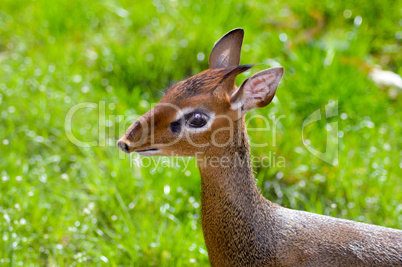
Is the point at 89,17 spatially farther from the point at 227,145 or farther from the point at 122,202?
the point at 227,145

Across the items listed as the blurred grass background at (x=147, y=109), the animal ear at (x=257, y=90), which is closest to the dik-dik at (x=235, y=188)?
the animal ear at (x=257, y=90)

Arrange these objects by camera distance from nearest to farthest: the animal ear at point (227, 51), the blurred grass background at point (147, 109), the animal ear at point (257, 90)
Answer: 1. the animal ear at point (257, 90)
2. the animal ear at point (227, 51)
3. the blurred grass background at point (147, 109)

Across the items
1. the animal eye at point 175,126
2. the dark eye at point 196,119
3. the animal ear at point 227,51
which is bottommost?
the animal eye at point 175,126

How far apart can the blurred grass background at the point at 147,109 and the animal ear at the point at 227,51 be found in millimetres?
1052

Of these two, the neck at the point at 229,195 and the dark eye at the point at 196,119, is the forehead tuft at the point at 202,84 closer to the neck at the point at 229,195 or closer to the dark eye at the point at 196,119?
the dark eye at the point at 196,119

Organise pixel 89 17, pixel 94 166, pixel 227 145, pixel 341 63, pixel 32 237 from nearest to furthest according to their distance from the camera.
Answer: pixel 227 145
pixel 32 237
pixel 94 166
pixel 341 63
pixel 89 17

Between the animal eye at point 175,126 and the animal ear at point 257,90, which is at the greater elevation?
the animal ear at point 257,90

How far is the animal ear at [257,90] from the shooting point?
174 centimetres

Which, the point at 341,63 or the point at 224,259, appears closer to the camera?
the point at 224,259

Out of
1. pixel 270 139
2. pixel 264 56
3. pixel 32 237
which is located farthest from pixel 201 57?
pixel 32 237

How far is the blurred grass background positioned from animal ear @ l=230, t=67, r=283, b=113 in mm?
1044

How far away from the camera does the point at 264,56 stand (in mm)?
3723

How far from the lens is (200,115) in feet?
5.91

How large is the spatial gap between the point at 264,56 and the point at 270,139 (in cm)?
96
